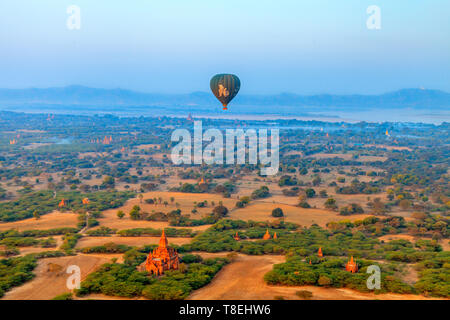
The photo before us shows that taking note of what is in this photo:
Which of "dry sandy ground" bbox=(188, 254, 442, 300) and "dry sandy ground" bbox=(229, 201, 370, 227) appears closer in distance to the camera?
"dry sandy ground" bbox=(188, 254, 442, 300)

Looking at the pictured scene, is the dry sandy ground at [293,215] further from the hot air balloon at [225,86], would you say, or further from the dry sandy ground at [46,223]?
the dry sandy ground at [46,223]

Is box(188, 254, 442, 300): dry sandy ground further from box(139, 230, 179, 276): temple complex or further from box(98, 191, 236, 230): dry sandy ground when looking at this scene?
box(98, 191, 236, 230): dry sandy ground

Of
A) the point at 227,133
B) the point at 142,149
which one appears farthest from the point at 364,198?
the point at 227,133

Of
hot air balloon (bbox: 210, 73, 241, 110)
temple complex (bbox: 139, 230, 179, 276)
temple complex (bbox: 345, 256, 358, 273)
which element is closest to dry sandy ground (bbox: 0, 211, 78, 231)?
temple complex (bbox: 139, 230, 179, 276)

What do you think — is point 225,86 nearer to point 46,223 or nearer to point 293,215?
point 293,215

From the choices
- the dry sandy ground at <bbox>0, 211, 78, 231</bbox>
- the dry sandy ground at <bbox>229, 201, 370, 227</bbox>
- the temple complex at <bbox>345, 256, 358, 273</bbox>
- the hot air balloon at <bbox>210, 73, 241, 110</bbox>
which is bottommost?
the dry sandy ground at <bbox>229, 201, 370, 227</bbox>

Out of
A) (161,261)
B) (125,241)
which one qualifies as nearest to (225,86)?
(125,241)

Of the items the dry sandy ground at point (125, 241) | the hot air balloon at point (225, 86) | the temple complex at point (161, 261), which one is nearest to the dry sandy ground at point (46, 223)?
the dry sandy ground at point (125, 241)
